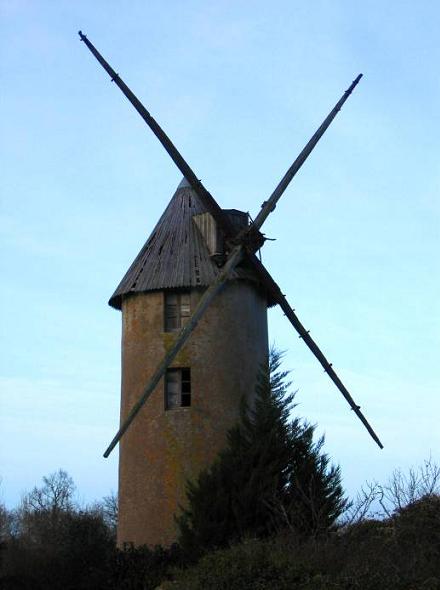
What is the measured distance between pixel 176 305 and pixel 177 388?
8.05 feet

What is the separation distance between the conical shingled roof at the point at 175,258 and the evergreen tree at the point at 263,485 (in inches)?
169

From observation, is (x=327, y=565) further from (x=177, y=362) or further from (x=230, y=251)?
(x=230, y=251)

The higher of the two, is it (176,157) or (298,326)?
(176,157)

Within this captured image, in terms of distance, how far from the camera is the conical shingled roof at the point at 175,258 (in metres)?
27.8

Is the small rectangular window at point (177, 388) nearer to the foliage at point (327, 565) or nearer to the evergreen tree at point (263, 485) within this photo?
the evergreen tree at point (263, 485)

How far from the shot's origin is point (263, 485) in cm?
2391

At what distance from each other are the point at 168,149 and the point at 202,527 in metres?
11.2

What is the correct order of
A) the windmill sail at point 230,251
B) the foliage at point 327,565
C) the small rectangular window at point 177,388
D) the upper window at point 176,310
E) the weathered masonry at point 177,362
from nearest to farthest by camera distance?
1. the foliage at point 327,565
2. the windmill sail at point 230,251
3. the weathered masonry at point 177,362
4. the small rectangular window at point 177,388
5. the upper window at point 176,310

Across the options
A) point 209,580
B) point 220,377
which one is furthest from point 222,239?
point 209,580

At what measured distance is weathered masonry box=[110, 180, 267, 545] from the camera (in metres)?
26.3

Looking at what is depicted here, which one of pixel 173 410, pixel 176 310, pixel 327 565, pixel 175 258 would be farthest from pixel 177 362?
pixel 327 565

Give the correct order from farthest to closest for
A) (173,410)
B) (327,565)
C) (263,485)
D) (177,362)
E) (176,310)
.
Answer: (176,310) → (177,362) → (173,410) → (263,485) → (327,565)

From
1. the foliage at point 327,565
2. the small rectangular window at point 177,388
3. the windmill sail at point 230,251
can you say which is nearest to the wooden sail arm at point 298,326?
the windmill sail at point 230,251

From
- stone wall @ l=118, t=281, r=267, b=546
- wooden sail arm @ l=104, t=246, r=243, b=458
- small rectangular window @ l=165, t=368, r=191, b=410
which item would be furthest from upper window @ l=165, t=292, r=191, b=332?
small rectangular window @ l=165, t=368, r=191, b=410
